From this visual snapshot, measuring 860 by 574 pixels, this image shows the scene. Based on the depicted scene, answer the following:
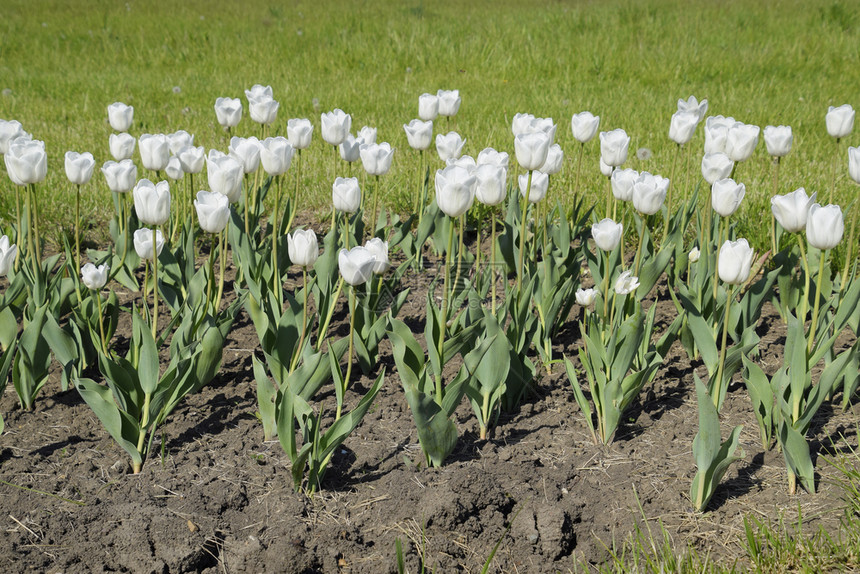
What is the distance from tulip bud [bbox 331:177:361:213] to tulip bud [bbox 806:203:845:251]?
129 centimetres

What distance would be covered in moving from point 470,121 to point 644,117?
4.23 ft

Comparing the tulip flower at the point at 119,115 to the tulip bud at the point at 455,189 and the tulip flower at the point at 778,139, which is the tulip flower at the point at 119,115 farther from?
the tulip flower at the point at 778,139

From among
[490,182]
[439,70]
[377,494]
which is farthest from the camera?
[439,70]

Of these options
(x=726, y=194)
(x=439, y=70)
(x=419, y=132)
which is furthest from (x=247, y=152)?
(x=439, y=70)

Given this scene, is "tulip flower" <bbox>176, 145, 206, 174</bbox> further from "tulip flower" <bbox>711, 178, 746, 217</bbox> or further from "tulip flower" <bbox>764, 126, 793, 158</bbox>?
"tulip flower" <bbox>764, 126, 793, 158</bbox>

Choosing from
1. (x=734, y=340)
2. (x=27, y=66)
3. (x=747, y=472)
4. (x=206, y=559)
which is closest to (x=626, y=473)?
(x=747, y=472)

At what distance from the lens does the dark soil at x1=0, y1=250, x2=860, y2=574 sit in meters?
1.84

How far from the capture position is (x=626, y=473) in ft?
7.00

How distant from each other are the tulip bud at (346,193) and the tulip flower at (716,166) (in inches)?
44.6

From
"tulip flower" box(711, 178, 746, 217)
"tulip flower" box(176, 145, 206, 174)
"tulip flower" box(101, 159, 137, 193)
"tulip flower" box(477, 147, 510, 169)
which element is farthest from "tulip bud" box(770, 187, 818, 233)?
"tulip flower" box(101, 159, 137, 193)

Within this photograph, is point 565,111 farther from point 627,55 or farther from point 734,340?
point 734,340

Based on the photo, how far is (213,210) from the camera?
2.19 m

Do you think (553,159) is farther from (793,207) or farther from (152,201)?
(152,201)

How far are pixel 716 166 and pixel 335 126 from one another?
1419 mm
